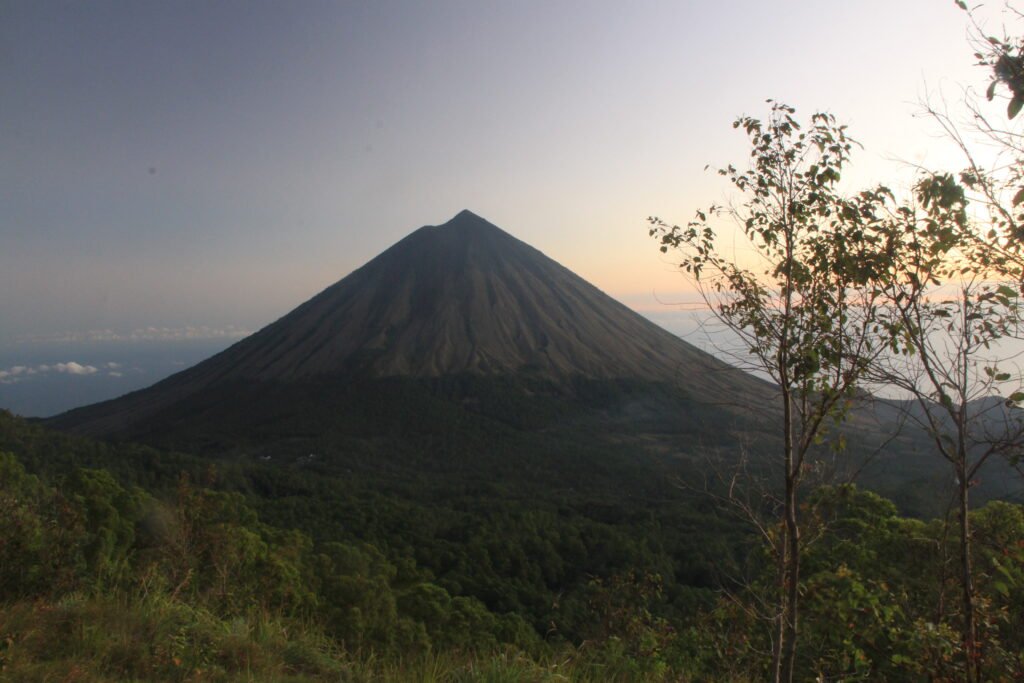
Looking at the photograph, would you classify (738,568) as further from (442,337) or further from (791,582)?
(442,337)

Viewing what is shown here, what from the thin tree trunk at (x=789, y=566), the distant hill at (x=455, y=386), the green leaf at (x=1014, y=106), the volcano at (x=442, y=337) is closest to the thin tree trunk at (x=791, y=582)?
the thin tree trunk at (x=789, y=566)

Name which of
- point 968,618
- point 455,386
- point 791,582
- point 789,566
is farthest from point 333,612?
point 455,386

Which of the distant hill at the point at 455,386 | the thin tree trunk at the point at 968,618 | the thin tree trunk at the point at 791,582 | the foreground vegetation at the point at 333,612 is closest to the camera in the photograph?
the foreground vegetation at the point at 333,612

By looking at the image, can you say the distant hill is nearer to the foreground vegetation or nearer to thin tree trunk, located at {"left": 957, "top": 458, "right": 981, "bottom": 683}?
the foreground vegetation

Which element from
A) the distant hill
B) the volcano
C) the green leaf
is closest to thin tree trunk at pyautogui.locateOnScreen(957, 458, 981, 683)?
the green leaf

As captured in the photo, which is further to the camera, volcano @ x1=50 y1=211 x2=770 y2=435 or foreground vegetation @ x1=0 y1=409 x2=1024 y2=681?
volcano @ x1=50 y1=211 x2=770 y2=435

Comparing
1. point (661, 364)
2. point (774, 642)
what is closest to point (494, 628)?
point (774, 642)

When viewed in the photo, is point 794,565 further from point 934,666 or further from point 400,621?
point 400,621

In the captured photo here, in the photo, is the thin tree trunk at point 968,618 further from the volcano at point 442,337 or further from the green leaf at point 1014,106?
the volcano at point 442,337
